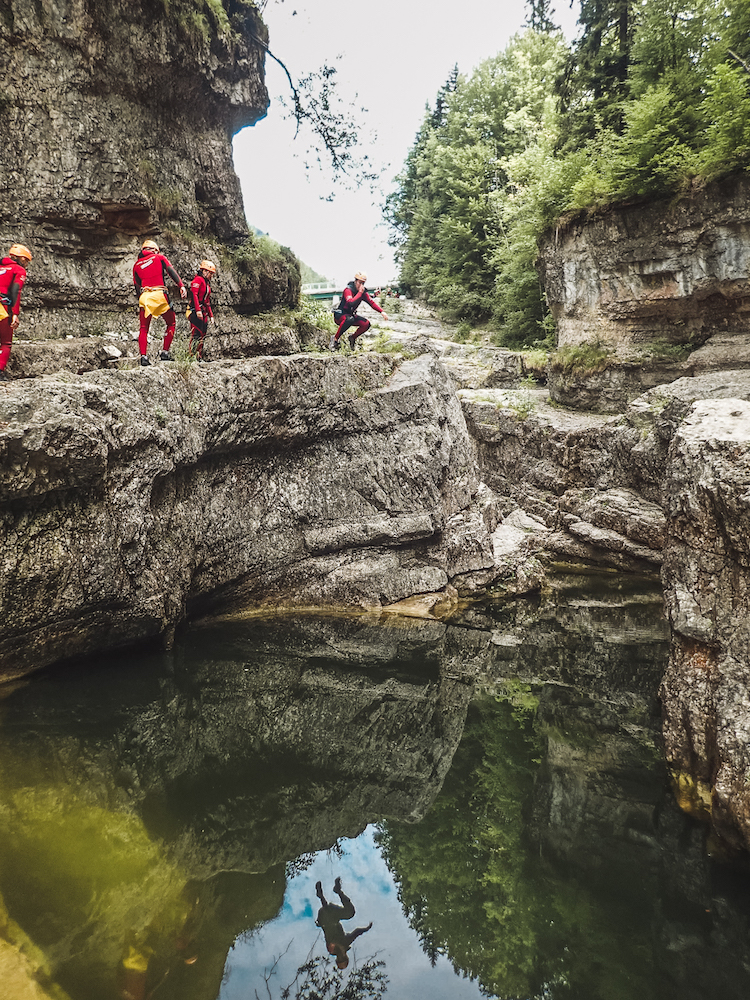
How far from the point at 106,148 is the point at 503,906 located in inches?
561

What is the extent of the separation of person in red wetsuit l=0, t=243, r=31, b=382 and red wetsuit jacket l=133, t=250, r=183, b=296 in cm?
163

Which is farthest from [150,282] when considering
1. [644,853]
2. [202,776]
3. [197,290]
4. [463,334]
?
[463,334]

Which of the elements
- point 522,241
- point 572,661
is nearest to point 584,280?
point 522,241

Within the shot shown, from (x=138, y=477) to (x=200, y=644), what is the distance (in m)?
3.08

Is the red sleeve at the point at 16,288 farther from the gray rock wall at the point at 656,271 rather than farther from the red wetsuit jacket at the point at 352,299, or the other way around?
the gray rock wall at the point at 656,271

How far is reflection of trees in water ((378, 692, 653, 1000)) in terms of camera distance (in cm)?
407

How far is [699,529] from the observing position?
582 centimetres

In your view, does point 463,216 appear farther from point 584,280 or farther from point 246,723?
point 246,723

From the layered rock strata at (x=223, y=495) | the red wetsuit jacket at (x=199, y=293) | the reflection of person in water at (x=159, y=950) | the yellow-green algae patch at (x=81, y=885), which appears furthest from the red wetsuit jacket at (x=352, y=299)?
the reflection of person in water at (x=159, y=950)

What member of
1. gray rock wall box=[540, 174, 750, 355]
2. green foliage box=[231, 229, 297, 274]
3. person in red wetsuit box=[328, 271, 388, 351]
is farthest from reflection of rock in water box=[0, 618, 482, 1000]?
gray rock wall box=[540, 174, 750, 355]

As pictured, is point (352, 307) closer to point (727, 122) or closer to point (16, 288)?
point (16, 288)

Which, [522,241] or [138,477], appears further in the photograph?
[522,241]

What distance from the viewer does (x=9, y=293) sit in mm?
7652

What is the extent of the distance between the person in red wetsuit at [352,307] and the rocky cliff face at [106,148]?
2431 mm
